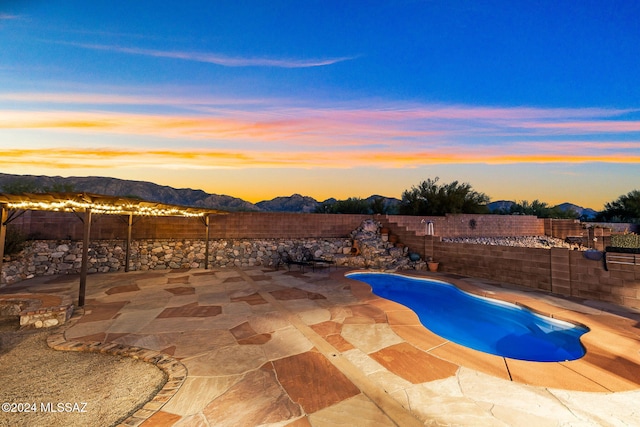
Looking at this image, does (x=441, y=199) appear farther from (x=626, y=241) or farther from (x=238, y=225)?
(x=238, y=225)

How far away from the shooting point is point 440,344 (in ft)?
13.6

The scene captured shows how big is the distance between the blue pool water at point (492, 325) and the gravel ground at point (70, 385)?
5.10m

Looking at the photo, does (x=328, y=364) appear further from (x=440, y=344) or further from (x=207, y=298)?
(x=207, y=298)

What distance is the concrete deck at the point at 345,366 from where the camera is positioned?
97.1 inches

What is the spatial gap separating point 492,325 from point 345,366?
4.28 m

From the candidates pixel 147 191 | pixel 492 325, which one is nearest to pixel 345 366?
pixel 492 325

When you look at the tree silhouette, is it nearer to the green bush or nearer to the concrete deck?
the green bush

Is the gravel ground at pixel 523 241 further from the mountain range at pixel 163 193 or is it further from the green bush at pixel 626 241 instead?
the mountain range at pixel 163 193

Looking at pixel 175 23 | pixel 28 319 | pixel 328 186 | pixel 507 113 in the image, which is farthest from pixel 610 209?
pixel 28 319

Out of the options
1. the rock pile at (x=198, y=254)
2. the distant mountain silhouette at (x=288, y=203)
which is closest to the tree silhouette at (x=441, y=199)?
the rock pile at (x=198, y=254)

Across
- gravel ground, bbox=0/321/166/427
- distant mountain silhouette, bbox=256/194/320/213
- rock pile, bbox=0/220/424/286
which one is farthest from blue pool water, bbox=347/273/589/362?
distant mountain silhouette, bbox=256/194/320/213

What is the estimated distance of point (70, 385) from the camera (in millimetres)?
2975

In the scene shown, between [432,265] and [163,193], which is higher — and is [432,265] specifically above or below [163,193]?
below

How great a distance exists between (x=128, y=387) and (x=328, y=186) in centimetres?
2027
